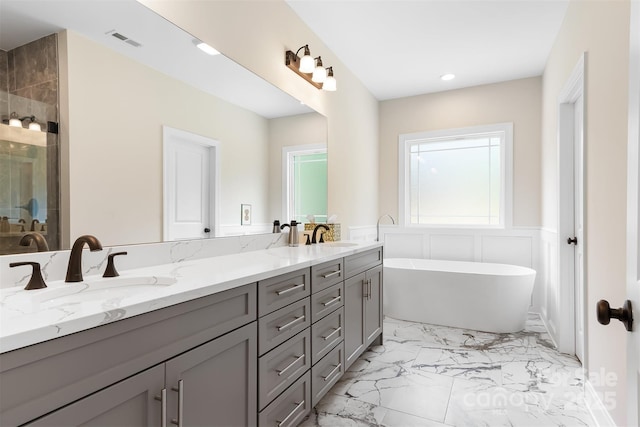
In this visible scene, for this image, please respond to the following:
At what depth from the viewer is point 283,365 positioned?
1554mm

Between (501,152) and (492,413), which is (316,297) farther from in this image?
(501,152)

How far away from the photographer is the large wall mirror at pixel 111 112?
117 centimetres

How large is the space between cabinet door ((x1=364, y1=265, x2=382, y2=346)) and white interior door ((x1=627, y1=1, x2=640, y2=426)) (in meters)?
1.81

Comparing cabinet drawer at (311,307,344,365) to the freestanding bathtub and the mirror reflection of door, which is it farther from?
the freestanding bathtub

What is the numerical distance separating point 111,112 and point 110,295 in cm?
76

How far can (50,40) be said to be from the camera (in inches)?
48.6

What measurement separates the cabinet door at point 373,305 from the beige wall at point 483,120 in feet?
6.15

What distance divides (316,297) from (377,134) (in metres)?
3.15

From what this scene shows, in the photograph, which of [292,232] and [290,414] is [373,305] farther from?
[290,414]

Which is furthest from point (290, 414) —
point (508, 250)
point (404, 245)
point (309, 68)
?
point (508, 250)

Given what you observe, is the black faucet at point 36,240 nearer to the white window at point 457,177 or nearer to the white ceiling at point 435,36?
the white ceiling at point 435,36

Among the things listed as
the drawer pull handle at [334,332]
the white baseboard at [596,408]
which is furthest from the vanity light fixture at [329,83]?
the white baseboard at [596,408]

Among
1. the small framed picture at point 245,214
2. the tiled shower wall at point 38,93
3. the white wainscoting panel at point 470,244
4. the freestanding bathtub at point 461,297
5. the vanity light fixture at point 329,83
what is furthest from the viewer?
the white wainscoting panel at point 470,244

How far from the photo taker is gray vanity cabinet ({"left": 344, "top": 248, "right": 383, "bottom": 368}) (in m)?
2.25
